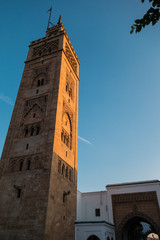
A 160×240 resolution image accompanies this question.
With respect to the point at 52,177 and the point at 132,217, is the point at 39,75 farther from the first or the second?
the point at 132,217

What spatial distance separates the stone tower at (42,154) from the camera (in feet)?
39.8

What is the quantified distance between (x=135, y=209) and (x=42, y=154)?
31.5ft

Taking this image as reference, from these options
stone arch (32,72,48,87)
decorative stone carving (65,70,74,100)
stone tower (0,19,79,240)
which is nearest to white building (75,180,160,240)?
stone tower (0,19,79,240)

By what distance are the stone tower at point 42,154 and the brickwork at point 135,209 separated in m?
4.14

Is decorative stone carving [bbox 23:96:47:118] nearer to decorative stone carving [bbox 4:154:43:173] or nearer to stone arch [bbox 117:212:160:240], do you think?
decorative stone carving [bbox 4:154:43:173]

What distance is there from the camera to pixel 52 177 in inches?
515

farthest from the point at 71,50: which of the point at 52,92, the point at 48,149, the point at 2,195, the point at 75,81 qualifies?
the point at 2,195

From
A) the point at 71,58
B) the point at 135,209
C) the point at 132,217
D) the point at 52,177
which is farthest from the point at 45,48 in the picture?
the point at 132,217

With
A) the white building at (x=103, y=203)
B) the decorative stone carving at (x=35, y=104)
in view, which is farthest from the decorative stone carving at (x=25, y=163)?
the white building at (x=103, y=203)

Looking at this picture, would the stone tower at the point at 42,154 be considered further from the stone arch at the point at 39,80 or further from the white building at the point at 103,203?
the white building at the point at 103,203

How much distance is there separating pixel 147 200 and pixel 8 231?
1129cm

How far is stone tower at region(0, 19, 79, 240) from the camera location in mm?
12125

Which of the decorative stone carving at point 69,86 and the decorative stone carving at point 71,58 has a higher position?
the decorative stone carving at point 71,58

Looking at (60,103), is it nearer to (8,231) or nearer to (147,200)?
(8,231)
